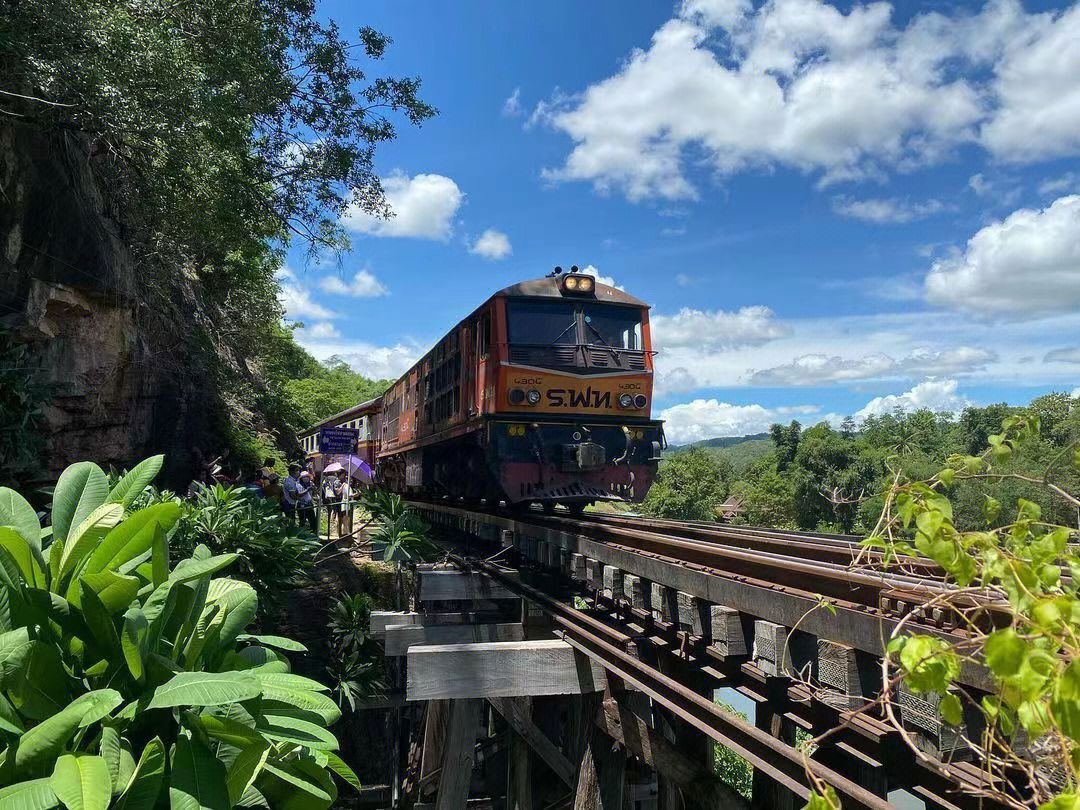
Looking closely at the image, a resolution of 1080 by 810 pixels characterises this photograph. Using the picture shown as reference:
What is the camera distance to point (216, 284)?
19703 mm

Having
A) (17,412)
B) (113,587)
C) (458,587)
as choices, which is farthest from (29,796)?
(17,412)

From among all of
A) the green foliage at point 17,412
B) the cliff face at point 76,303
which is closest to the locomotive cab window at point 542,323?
the green foliage at point 17,412

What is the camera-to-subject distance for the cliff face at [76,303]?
895 centimetres

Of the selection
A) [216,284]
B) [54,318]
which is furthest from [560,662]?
[216,284]

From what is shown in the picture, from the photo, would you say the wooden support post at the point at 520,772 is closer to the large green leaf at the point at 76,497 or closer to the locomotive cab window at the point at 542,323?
the locomotive cab window at the point at 542,323

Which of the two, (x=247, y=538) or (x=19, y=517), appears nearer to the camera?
(x=19, y=517)

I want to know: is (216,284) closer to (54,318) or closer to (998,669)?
(54,318)

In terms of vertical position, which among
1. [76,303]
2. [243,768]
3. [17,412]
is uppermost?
[76,303]

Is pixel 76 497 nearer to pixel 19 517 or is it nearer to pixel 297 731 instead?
pixel 19 517

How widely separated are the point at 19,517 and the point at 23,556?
0.31 meters

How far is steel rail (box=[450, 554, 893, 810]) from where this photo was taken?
2305 millimetres

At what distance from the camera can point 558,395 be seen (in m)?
8.56

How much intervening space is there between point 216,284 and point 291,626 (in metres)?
12.6

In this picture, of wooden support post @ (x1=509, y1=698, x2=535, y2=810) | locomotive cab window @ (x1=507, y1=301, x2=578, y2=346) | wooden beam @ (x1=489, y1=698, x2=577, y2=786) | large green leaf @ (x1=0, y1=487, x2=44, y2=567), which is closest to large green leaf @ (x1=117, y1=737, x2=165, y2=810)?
large green leaf @ (x1=0, y1=487, x2=44, y2=567)
